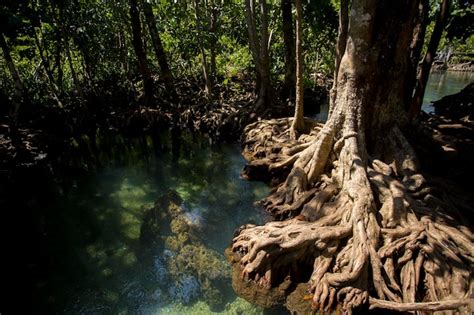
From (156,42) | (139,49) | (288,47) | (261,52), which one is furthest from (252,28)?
(139,49)

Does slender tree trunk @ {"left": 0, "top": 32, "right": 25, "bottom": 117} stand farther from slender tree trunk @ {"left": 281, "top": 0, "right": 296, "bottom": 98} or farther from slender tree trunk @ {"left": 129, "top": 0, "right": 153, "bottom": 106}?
slender tree trunk @ {"left": 281, "top": 0, "right": 296, "bottom": 98}

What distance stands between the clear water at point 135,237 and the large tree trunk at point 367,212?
3.25ft

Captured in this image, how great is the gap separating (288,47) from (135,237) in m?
10.5

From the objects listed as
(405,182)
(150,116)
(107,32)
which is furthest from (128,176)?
(107,32)

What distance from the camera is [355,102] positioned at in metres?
6.36

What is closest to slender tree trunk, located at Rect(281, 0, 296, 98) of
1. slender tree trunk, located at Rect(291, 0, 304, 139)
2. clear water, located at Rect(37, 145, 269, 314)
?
slender tree trunk, located at Rect(291, 0, 304, 139)

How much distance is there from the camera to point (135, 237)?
6.79m

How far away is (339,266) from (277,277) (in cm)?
98

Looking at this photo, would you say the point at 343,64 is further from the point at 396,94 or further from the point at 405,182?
the point at 405,182

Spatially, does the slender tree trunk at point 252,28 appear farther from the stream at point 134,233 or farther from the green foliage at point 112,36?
the stream at point 134,233

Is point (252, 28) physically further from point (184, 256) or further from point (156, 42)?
point (184, 256)

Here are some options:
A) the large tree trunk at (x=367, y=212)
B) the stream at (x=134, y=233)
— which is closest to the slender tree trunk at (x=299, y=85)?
the large tree trunk at (x=367, y=212)

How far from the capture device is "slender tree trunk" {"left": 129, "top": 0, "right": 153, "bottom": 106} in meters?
14.0

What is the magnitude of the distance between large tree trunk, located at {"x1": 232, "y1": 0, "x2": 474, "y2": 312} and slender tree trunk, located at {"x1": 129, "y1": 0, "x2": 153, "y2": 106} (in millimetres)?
10280
